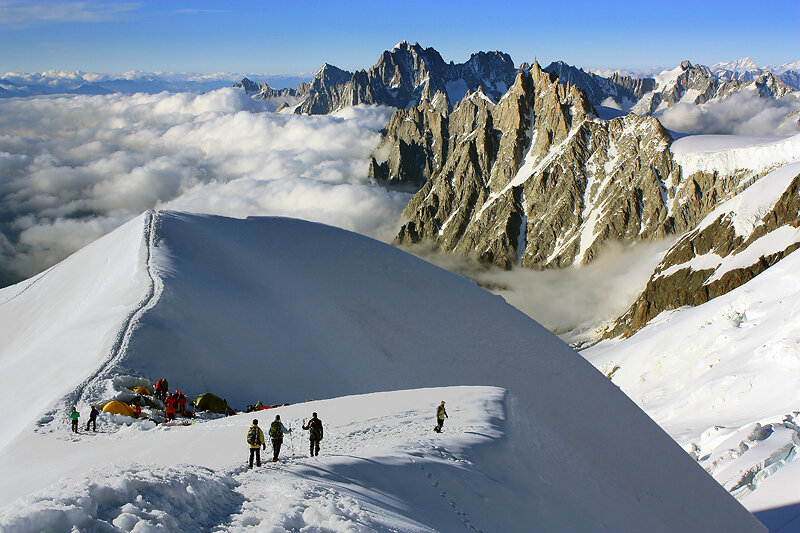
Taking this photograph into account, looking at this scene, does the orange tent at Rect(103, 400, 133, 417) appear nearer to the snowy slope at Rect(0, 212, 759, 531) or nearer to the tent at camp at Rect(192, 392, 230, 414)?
the snowy slope at Rect(0, 212, 759, 531)

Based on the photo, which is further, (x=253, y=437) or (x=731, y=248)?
(x=731, y=248)

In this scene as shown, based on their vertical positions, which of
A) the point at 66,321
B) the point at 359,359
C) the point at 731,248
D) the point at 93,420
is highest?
the point at 731,248

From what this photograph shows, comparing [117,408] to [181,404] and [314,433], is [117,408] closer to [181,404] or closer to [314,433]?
[181,404]

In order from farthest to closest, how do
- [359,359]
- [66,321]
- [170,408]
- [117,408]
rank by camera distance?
[359,359] → [66,321] → [170,408] → [117,408]

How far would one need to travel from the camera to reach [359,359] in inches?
1324

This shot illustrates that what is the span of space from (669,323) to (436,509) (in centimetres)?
12714

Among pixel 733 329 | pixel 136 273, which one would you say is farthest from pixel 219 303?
pixel 733 329

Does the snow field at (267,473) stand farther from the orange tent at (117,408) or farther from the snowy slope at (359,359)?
the orange tent at (117,408)

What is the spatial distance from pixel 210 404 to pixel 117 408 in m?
3.70

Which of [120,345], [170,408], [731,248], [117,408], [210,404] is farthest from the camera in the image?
[731,248]

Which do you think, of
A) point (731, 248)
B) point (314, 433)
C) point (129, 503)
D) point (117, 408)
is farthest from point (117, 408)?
point (731, 248)

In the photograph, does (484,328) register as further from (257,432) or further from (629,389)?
(629,389)

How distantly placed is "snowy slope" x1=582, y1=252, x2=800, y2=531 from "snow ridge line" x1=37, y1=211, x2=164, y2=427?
44.9 meters

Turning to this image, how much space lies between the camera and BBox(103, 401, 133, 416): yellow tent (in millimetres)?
21847
